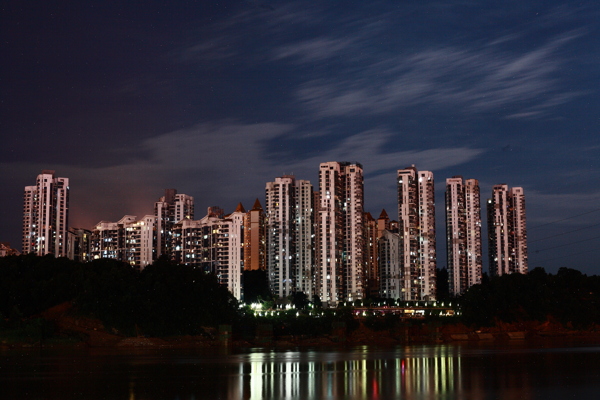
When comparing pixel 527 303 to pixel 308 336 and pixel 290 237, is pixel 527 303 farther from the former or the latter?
pixel 290 237

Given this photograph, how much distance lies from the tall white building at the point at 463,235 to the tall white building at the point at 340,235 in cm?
2391

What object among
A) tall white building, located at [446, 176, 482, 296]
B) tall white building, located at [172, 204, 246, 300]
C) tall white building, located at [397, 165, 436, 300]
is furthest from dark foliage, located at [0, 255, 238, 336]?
tall white building, located at [446, 176, 482, 296]

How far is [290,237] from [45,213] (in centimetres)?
5484

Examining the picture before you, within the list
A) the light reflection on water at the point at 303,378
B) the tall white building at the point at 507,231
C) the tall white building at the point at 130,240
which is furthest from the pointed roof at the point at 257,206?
the light reflection on water at the point at 303,378

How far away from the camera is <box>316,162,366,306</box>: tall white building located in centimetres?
15062

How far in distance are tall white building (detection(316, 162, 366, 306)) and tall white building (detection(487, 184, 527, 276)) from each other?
35.6 meters

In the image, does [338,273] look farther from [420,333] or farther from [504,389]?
[504,389]

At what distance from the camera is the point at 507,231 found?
565 ft

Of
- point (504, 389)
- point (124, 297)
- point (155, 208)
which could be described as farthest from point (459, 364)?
point (155, 208)

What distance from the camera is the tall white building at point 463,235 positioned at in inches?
6585

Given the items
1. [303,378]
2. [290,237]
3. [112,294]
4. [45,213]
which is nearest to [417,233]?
[290,237]

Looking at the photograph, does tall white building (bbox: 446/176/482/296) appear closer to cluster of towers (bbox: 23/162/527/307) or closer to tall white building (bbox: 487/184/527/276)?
cluster of towers (bbox: 23/162/527/307)

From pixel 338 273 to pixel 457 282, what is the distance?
32820mm

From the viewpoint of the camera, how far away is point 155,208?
174000 millimetres
